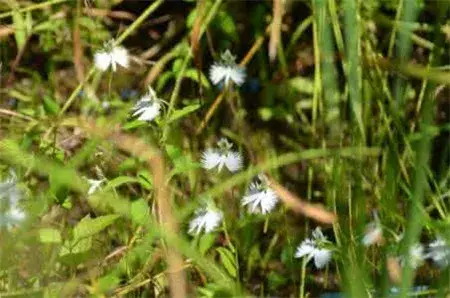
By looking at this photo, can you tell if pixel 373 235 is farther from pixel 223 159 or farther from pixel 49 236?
pixel 49 236

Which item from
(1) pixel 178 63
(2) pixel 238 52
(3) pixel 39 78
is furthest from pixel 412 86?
(3) pixel 39 78

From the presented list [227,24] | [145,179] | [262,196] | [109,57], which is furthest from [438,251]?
[227,24]

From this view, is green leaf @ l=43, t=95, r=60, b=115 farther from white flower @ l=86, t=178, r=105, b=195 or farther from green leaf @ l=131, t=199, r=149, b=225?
green leaf @ l=131, t=199, r=149, b=225

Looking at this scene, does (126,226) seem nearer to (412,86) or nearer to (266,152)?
(266,152)

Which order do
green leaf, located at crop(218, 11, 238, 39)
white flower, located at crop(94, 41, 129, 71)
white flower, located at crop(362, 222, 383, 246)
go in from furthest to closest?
1. green leaf, located at crop(218, 11, 238, 39)
2. white flower, located at crop(94, 41, 129, 71)
3. white flower, located at crop(362, 222, 383, 246)

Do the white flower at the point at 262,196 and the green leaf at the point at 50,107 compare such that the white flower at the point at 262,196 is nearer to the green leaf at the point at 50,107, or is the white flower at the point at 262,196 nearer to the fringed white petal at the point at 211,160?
the fringed white petal at the point at 211,160

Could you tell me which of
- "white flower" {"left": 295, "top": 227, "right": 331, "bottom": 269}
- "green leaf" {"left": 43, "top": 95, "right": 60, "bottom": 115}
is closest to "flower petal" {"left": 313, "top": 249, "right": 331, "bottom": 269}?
"white flower" {"left": 295, "top": 227, "right": 331, "bottom": 269}

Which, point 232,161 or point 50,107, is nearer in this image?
point 232,161
